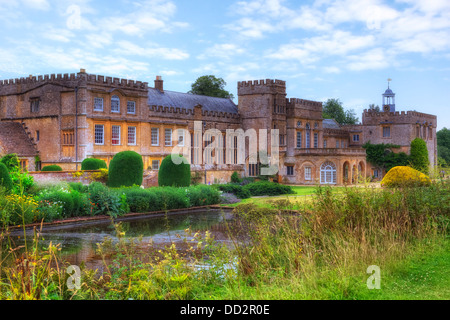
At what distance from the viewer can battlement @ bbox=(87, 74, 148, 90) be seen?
33031 mm

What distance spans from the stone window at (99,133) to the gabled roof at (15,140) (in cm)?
455

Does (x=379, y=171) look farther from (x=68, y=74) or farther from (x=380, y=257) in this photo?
(x=380, y=257)

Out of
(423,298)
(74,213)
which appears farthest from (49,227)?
(423,298)

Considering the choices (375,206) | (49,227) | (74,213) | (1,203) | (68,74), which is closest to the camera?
(375,206)

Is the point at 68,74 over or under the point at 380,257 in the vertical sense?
over

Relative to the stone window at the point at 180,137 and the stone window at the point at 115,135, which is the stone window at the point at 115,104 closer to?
the stone window at the point at 115,135

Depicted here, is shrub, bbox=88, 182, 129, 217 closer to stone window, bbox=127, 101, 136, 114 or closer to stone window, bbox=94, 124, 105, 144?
stone window, bbox=94, 124, 105, 144

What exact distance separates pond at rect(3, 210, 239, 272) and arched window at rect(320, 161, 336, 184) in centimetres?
2335

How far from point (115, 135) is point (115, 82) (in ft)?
12.6

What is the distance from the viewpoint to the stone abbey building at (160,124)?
33.1m

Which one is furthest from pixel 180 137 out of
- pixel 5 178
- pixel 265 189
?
pixel 5 178

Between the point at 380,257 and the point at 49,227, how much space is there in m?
12.9
